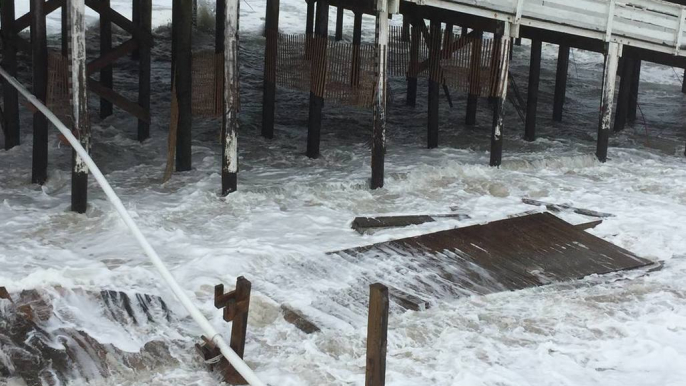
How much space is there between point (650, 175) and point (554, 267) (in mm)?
5810

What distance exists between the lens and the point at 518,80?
76.5ft

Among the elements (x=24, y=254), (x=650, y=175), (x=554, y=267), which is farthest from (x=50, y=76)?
(x=650, y=175)

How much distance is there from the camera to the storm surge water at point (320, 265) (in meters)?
6.44

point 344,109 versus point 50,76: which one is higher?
point 50,76

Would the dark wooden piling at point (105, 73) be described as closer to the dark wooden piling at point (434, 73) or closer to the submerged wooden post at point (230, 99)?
the submerged wooden post at point (230, 99)

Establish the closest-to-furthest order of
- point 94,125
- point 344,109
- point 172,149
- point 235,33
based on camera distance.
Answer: point 235,33 → point 172,149 → point 94,125 → point 344,109

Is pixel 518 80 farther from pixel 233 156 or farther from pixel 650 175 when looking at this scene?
pixel 233 156

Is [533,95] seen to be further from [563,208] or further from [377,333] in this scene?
[377,333]

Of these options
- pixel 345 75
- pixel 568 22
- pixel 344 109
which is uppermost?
pixel 568 22

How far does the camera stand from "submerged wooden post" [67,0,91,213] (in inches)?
376

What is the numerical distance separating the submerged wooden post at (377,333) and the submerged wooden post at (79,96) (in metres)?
5.82

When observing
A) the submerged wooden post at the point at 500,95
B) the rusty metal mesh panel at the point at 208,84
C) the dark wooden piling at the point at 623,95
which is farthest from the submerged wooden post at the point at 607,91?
the rusty metal mesh panel at the point at 208,84

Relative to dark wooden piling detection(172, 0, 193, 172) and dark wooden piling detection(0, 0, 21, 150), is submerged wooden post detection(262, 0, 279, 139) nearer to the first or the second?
dark wooden piling detection(172, 0, 193, 172)

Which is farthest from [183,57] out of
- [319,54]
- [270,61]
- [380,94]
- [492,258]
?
[492,258]
